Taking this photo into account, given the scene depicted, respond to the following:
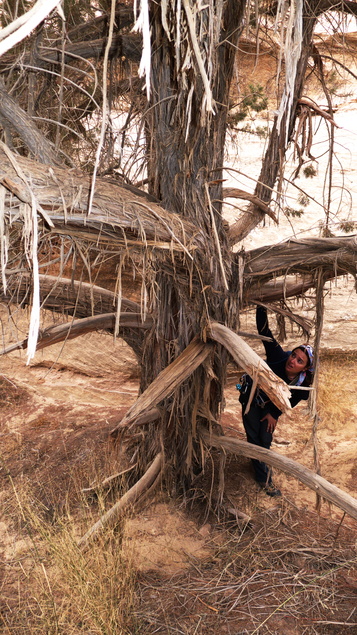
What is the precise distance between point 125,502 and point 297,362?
64.5 inches

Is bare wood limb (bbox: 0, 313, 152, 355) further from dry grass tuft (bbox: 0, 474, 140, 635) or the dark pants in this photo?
the dark pants

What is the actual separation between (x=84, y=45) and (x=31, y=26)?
10.4 ft

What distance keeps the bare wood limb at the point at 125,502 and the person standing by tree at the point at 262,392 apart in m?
0.84

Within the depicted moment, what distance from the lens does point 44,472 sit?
4914 millimetres

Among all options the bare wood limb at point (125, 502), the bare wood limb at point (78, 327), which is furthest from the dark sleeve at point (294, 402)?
the bare wood limb at point (78, 327)

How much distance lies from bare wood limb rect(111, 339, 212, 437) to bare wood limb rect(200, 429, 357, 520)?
0.67 meters

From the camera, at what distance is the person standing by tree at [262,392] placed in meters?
4.24

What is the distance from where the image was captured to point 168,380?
3.36 meters

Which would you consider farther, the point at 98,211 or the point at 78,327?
the point at 78,327

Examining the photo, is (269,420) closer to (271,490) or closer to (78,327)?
(271,490)

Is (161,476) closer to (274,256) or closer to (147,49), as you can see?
(274,256)

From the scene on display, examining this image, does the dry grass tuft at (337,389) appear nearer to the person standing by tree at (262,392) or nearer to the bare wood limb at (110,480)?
the person standing by tree at (262,392)

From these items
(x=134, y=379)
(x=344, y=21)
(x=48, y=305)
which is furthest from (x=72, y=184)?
(x=134, y=379)

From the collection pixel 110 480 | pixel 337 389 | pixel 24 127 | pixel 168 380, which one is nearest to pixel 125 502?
pixel 110 480
